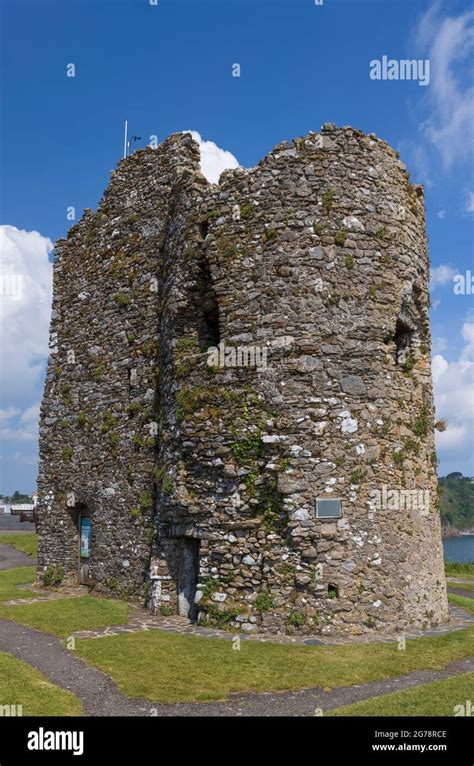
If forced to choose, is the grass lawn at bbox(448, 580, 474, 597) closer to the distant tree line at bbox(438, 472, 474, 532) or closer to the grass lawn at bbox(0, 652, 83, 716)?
the grass lawn at bbox(0, 652, 83, 716)

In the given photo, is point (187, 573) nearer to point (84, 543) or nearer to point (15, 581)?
point (84, 543)

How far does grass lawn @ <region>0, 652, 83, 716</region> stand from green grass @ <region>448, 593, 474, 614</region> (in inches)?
395

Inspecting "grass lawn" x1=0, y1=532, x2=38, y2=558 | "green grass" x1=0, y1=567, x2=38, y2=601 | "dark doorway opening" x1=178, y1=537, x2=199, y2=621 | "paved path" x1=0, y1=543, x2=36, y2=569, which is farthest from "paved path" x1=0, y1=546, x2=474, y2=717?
"grass lawn" x1=0, y1=532, x2=38, y2=558

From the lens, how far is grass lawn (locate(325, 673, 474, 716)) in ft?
23.2

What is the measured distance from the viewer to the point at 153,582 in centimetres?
1365

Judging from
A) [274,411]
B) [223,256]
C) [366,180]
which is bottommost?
[274,411]

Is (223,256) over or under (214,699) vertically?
over

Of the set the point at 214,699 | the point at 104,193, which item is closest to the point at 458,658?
the point at 214,699

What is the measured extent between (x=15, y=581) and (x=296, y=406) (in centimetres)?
1185

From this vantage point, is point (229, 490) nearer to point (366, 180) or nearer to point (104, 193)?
point (366, 180)

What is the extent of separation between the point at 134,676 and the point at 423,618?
600 cm

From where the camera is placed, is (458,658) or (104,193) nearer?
(458,658)

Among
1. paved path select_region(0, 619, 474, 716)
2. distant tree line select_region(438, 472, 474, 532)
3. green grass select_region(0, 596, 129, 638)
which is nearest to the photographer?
paved path select_region(0, 619, 474, 716)

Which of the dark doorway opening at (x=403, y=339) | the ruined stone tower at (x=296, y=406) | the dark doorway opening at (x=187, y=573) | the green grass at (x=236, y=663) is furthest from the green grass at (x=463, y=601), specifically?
the dark doorway opening at (x=187, y=573)
